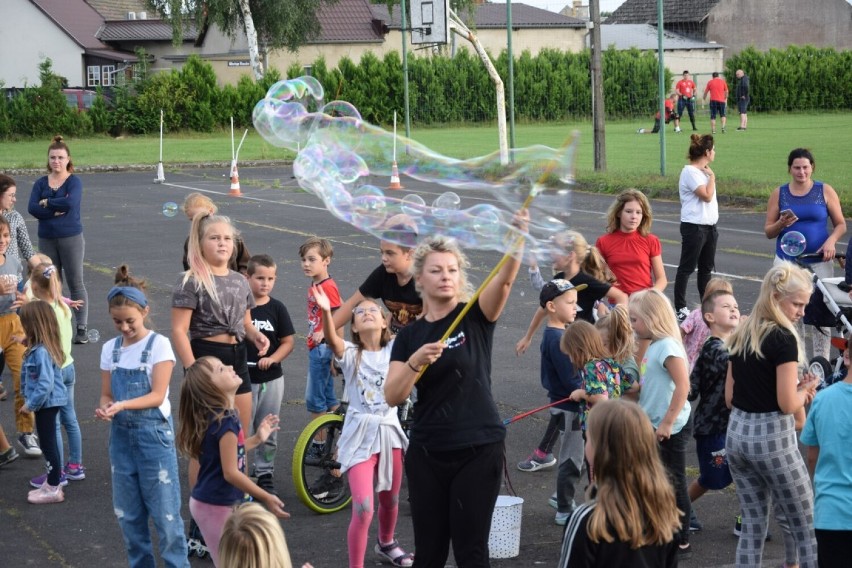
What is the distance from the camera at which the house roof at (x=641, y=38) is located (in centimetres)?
6875

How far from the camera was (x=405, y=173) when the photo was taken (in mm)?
6613

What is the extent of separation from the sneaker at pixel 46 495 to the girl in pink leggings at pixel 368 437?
208cm

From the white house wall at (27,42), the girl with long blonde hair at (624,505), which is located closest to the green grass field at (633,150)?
the girl with long blonde hair at (624,505)

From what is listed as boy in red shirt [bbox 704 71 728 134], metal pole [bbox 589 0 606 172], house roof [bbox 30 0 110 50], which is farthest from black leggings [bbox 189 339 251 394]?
house roof [bbox 30 0 110 50]

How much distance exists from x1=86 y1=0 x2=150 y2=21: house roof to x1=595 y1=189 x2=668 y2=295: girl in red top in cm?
7469

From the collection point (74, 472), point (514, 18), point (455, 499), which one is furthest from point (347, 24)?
point (455, 499)

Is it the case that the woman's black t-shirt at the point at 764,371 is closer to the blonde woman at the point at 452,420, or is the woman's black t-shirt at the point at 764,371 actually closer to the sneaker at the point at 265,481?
the blonde woman at the point at 452,420

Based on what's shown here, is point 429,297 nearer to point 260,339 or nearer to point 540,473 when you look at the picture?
point 260,339

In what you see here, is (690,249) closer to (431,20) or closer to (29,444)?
(29,444)

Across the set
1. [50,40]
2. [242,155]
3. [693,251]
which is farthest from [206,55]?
[693,251]

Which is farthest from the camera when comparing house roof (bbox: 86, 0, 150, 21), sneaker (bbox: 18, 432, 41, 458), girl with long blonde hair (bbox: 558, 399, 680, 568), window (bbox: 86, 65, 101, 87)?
house roof (bbox: 86, 0, 150, 21)

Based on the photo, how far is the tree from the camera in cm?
5759

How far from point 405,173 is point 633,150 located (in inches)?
1196

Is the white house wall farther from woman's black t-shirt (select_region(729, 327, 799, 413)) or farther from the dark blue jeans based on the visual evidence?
woman's black t-shirt (select_region(729, 327, 799, 413))
